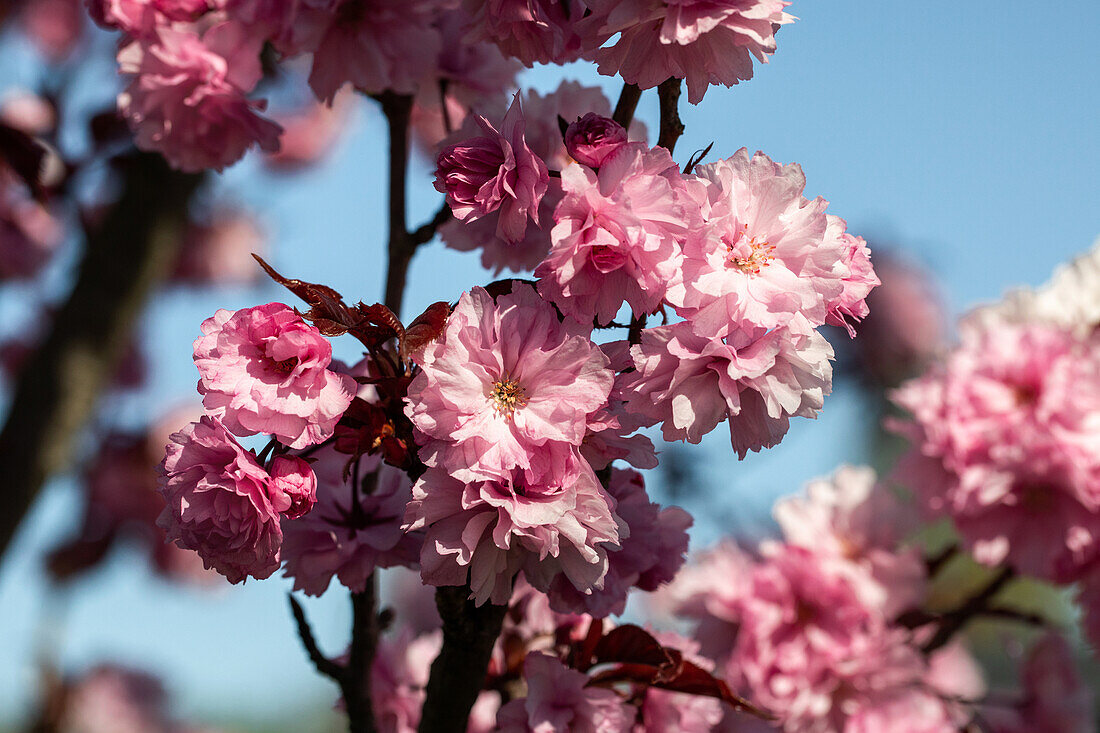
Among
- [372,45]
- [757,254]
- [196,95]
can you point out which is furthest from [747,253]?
[196,95]

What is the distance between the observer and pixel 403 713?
3.26 feet

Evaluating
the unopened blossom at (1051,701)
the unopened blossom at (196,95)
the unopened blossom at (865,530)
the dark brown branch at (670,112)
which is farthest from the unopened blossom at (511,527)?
the unopened blossom at (1051,701)

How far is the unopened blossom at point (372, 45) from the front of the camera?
962 millimetres

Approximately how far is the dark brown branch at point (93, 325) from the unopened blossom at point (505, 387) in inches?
59.5

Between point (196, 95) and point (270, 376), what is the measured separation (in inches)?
19.1

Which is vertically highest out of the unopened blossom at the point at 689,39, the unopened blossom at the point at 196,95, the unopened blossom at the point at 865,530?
the unopened blossom at the point at 689,39

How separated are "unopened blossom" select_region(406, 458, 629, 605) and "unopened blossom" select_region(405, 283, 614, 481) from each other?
17mm

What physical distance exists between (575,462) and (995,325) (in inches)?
45.8

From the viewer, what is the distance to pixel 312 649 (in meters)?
0.92

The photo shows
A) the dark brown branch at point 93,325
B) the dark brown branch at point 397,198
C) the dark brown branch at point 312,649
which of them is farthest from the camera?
the dark brown branch at point 93,325

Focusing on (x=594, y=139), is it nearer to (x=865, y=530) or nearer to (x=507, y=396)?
(x=507, y=396)

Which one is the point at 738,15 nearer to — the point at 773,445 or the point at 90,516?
the point at 773,445

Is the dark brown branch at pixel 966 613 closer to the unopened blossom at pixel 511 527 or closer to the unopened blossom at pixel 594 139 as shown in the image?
the unopened blossom at pixel 511 527

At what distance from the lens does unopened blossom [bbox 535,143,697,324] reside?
0.61 m
